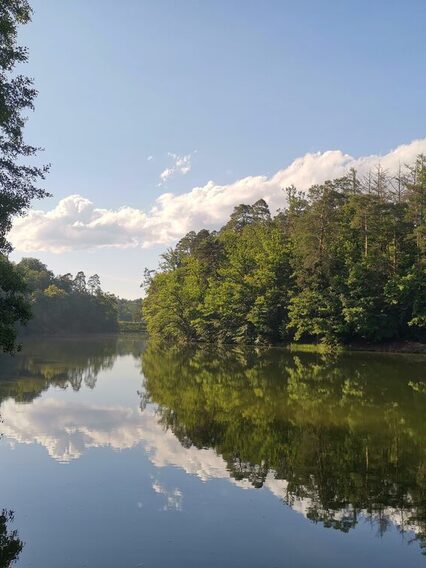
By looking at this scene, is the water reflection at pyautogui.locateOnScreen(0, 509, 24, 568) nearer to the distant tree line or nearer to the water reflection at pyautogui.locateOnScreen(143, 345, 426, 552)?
the water reflection at pyautogui.locateOnScreen(143, 345, 426, 552)

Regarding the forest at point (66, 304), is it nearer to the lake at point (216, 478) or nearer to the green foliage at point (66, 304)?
the green foliage at point (66, 304)

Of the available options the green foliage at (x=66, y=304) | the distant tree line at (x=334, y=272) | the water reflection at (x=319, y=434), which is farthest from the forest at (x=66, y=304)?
the water reflection at (x=319, y=434)

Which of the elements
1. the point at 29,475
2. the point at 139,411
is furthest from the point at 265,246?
the point at 29,475

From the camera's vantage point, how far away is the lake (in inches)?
298

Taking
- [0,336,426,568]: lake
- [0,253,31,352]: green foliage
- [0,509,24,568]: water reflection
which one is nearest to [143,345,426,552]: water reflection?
[0,336,426,568]: lake

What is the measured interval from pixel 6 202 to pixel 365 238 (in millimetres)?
42749

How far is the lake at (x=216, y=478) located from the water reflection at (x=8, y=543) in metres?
0.04

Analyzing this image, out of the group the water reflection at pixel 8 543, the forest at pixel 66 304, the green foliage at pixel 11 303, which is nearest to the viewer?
the water reflection at pixel 8 543

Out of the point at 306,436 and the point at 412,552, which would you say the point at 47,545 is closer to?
the point at 412,552

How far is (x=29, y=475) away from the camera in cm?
1120

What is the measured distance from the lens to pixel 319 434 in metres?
14.8

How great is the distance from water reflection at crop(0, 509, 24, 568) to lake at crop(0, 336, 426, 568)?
43 mm

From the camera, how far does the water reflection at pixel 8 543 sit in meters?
7.05

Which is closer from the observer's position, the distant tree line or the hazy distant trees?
the hazy distant trees
